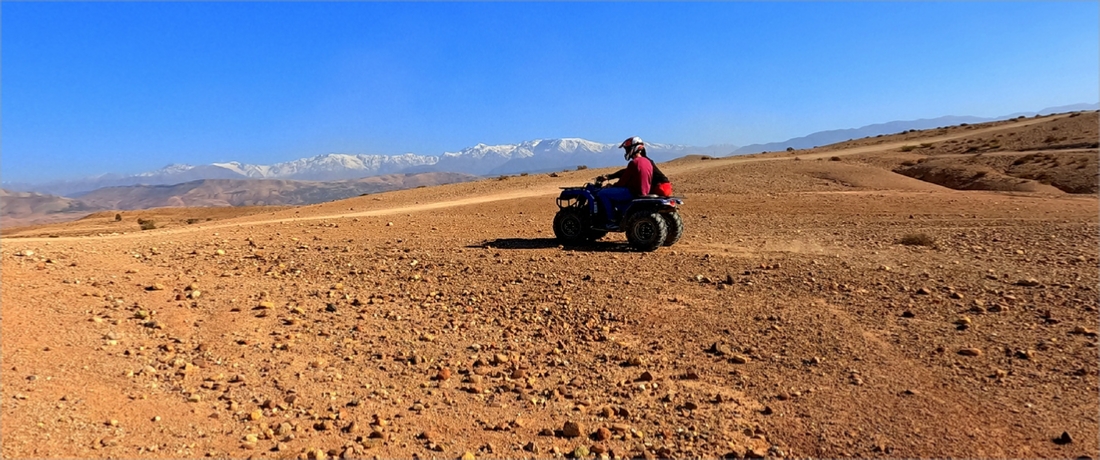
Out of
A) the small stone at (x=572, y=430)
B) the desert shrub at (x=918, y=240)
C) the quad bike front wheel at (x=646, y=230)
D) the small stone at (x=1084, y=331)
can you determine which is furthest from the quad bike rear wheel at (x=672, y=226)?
the small stone at (x=572, y=430)

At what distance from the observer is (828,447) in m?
4.54

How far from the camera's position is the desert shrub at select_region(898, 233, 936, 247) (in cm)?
1113

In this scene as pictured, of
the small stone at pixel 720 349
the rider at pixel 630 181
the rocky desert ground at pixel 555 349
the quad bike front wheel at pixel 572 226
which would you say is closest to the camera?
the rocky desert ground at pixel 555 349

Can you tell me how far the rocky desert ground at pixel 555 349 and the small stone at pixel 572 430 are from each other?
17mm

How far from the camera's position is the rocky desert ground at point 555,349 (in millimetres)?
4641

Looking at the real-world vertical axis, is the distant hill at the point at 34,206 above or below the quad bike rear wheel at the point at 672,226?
above

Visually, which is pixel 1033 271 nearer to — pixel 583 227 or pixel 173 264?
pixel 583 227

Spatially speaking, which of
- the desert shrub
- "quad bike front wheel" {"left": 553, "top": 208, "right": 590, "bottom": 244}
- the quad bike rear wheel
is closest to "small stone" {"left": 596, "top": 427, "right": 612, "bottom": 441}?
the quad bike rear wheel

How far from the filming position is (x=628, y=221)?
38.4 ft

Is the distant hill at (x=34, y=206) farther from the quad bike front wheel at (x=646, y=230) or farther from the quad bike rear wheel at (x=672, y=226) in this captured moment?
the quad bike rear wheel at (x=672, y=226)

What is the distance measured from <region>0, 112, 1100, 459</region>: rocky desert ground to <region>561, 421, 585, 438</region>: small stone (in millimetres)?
17

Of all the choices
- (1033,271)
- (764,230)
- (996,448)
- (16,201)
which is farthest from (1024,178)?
(16,201)

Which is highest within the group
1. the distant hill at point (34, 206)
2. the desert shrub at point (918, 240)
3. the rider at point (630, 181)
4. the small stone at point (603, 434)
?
the distant hill at point (34, 206)

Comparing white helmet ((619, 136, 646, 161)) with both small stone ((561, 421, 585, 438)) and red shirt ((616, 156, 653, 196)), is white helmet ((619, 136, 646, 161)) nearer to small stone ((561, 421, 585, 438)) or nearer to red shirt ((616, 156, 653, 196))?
red shirt ((616, 156, 653, 196))
